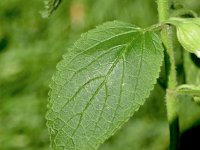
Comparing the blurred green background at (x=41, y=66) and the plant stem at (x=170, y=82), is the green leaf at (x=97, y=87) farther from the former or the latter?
the blurred green background at (x=41, y=66)

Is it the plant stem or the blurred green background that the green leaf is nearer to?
the plant stem

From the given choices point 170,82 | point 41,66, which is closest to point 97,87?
point 170,82

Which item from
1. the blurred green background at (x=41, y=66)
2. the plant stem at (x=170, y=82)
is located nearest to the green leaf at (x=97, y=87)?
the plant stem at (x=170, y=82)

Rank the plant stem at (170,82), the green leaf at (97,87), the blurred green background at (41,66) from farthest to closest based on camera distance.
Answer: the blurred green background at (41,66)
the plant stem at (170,82)
the green leaf at (97,87)

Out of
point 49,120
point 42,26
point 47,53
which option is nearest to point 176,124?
point 49,120

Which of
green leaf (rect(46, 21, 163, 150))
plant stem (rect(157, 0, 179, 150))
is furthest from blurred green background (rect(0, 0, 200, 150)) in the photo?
green leaf (rect(46, 21, 163, 150))

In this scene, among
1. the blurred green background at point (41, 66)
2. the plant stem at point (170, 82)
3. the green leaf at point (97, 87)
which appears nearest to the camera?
the green leaf at point (97, 87)

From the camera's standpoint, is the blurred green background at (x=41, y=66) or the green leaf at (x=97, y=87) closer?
the green leaf at (x=97, y=87)
